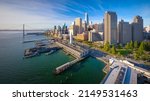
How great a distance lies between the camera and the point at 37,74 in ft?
11.5

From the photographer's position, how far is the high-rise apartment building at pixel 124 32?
18.0 feet

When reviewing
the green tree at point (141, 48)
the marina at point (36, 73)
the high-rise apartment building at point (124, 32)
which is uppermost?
the high-rise apartment building at point (124, 32)

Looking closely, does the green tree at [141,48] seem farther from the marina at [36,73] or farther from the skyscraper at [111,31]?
the marina at [36,73]

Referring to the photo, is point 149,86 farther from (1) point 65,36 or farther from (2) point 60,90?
(1) point 65,36

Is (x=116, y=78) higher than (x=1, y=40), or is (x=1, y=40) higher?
(x=1, y=40)

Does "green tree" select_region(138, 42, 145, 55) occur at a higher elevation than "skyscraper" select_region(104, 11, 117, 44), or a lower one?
lower

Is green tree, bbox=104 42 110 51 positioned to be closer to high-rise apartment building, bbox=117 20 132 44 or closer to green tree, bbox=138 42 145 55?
high-rise apartment building, bbox=117 20 132 44

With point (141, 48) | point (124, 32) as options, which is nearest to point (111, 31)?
point (124, 32)

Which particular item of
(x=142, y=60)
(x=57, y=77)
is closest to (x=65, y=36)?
(x=142, y=60)

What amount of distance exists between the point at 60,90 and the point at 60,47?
5.21 metres

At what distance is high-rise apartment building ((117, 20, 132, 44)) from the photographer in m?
5.48

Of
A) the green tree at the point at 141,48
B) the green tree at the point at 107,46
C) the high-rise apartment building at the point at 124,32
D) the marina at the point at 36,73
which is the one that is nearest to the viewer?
the marina at the point at 36,73

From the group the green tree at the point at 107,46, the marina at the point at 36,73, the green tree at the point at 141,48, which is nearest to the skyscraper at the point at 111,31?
the green tree at the point at 107,46

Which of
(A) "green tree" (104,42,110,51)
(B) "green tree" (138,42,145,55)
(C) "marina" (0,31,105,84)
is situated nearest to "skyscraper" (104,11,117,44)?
(A) "green tree" (104,42,110,51)
